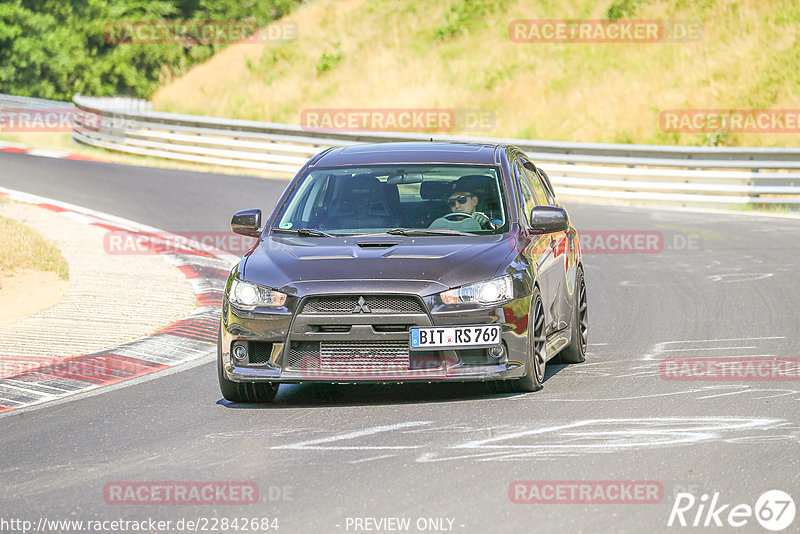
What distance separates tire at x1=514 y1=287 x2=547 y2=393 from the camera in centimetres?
851

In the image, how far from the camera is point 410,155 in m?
9.96

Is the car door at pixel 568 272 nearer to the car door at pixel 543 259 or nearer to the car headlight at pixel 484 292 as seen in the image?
the car door at pixel 543 259

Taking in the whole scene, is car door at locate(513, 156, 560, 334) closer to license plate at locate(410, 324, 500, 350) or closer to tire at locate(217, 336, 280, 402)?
license plate at locate(410, 324, 500, 350)

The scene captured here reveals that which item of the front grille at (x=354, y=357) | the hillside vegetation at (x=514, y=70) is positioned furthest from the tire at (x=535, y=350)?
the hillside vegetation at (x=514, y=70)

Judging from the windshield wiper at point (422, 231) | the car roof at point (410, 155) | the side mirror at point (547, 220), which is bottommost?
the windshield wiper at point (422, 231)

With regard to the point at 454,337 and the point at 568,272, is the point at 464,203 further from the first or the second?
the point at 454,337

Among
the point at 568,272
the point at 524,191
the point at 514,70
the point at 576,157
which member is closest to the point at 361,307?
the point at 524,191

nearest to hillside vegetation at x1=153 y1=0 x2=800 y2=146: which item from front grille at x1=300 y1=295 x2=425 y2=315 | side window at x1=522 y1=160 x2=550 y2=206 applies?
side window at x1=522 y1=160 x2=550 y2=206

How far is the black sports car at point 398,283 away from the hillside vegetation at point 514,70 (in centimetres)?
2200

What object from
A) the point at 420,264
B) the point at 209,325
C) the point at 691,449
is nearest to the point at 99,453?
the point at 420,264

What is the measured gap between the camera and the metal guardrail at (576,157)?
944 inches

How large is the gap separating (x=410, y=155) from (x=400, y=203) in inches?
24.2

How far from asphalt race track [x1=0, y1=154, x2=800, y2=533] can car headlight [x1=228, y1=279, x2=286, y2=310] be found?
2.25ft

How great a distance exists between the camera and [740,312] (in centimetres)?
1260
